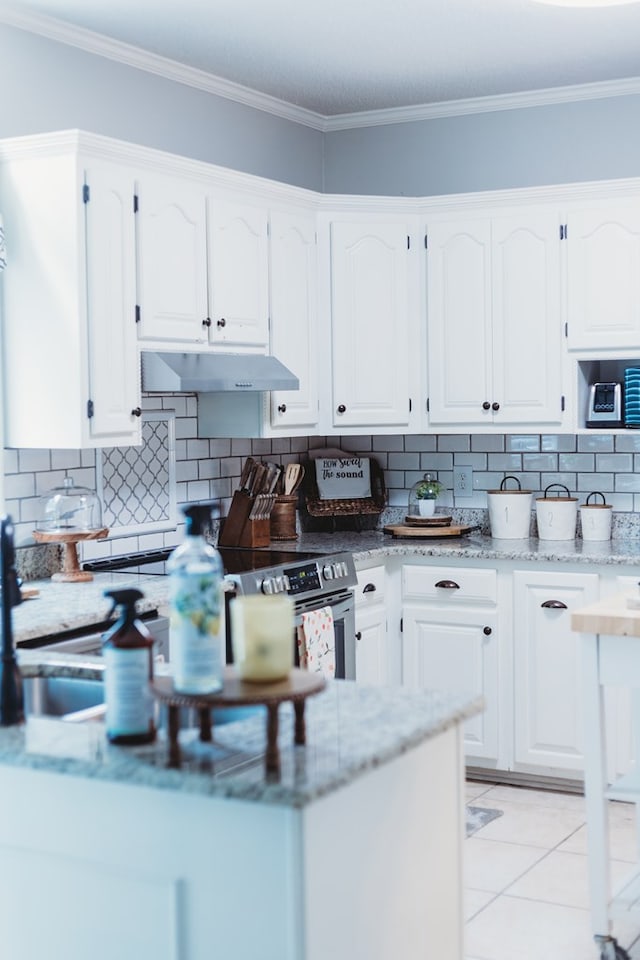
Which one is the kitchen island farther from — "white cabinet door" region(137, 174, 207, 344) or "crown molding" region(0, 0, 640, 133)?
"crown molding" region(0, 0, 640, 133)

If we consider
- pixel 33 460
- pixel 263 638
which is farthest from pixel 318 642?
→ pixel 263 638

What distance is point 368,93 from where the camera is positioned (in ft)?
17.4

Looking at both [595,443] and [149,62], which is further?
[595,443]

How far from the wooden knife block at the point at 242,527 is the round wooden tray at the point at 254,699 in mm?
2950

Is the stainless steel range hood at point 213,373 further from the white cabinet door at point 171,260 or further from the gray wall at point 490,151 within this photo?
the gray wall at point 490,151

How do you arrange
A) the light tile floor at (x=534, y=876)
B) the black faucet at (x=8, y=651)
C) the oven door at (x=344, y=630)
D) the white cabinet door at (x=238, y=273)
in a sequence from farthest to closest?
the oven door at (x=344, y=630), the white cabinet door at (x=238, y=273), the light tile floor at (x=534, y=876), the black faucet at (x=8, y=651)

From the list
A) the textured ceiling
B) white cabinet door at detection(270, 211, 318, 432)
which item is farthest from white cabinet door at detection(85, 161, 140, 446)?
white cabinet door at detection(270, 211, 318, 432)

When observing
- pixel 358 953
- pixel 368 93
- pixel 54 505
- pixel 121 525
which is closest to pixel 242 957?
pixel 358 953

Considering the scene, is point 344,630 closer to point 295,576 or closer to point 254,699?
point 295,576

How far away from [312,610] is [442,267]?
1667 millimetres

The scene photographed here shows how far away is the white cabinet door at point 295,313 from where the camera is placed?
4820 mm

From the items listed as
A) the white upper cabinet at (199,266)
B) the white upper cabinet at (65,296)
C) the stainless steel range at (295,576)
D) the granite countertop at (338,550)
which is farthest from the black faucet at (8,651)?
the white upper cabinet at (199,266)

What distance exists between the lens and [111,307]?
155 inches

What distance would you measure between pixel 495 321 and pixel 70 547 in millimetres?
2088
